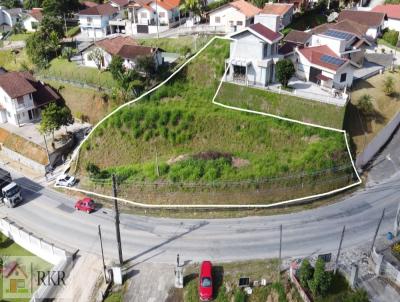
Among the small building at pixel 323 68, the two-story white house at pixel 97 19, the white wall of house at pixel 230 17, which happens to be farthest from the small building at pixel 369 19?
the two-story white house at pixel 97 19

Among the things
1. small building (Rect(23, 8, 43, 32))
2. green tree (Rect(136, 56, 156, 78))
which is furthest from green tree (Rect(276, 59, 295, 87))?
small building (Rect(23, 8, 43, 32))

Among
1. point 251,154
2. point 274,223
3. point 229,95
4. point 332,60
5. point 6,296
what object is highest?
point 332,60

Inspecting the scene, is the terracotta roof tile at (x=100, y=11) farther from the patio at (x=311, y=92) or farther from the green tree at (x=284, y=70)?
the green tree at (x=284, y=70)

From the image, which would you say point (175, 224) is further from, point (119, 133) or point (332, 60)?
point (332, 60)

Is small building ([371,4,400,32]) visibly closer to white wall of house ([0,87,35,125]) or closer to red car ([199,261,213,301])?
red car ([199,261,213,301])

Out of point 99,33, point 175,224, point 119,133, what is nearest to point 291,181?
point 175,224
